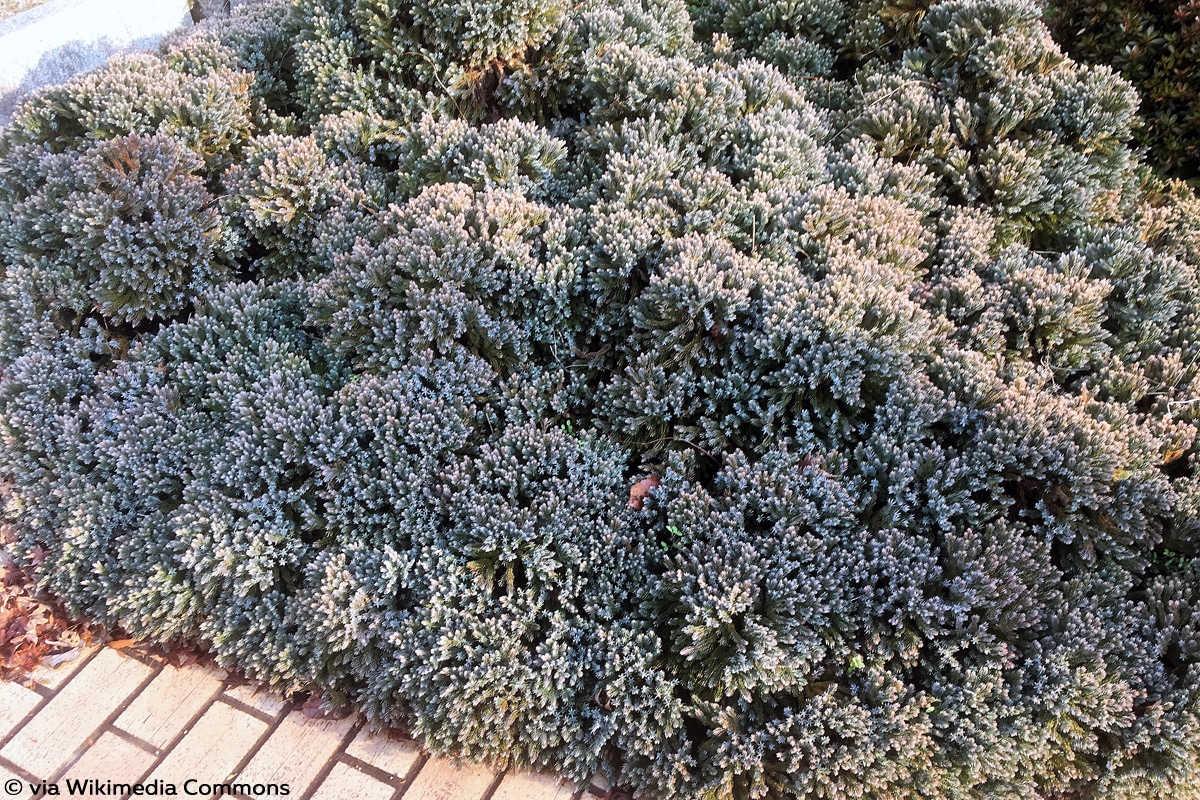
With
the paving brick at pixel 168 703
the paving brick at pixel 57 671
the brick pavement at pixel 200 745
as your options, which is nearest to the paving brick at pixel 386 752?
the brick pavement at pixel 200 745

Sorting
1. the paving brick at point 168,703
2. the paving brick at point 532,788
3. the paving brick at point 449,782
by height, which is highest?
the paving brick at point 532,788

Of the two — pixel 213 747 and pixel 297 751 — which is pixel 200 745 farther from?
pixel 297 751

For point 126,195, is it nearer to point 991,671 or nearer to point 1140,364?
point 991,671

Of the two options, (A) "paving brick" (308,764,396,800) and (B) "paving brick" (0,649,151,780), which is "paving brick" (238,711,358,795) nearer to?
(A) "paving brick" (308,764,396,800)

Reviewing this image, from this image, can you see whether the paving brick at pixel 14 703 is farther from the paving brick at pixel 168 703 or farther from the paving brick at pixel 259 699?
the paving brick at pixel 259 699

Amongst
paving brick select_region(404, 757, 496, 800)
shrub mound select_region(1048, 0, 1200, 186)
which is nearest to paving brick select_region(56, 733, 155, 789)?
paving brick select_region(404, 757, 496, 800)
